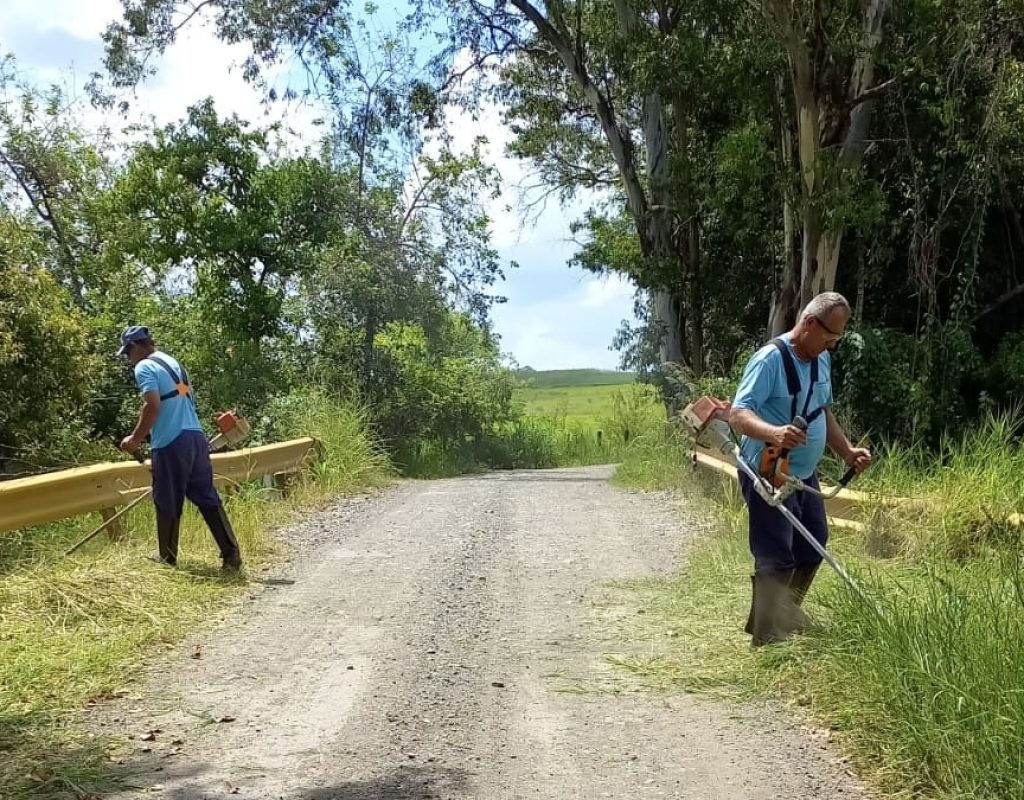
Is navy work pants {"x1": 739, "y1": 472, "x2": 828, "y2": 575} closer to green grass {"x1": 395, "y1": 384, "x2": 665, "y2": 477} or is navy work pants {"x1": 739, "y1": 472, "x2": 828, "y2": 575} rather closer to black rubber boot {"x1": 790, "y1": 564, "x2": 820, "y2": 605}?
black rubber boot {"x1": 790, "y1": 564, "x2": 820, "y2": 605}

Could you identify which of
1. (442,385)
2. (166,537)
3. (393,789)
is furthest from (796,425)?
(442,385)

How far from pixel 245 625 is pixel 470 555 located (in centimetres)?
255

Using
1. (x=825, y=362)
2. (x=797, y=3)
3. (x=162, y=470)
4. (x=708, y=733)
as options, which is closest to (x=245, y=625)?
(x=162, y=470)

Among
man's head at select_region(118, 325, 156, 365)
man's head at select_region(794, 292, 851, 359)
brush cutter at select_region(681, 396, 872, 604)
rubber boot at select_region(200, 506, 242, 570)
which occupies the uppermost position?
man's head at select_region(118, 325, 156, 365)

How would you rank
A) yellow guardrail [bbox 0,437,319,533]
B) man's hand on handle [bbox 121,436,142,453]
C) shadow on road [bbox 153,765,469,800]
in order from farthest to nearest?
1. man's hand on handle [bbox 121,436,142,453]
2. yellow guardrail [bbox 0,437,319,533]
3. shadow on road [bbox 153,765,469,800]

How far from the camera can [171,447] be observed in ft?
23.8

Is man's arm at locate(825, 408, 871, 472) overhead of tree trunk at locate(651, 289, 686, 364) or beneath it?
beneath

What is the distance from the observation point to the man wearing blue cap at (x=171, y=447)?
7180mm

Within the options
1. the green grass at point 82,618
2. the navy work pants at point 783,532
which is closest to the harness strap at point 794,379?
the navy work pants at point 783,532

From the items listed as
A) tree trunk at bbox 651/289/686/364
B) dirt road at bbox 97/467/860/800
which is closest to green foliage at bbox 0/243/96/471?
dirt road at bbox 97/467/860/800

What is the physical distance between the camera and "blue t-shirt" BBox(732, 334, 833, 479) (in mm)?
5059

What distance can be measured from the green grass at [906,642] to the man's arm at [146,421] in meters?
3.62

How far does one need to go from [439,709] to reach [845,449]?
8.22 ft

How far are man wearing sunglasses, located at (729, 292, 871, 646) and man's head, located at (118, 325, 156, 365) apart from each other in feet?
14.6
